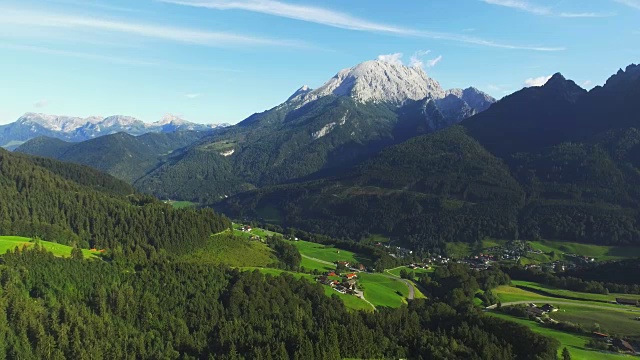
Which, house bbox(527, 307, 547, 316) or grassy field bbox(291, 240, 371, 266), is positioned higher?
grassy field bbox(291, 240, 371, 266)

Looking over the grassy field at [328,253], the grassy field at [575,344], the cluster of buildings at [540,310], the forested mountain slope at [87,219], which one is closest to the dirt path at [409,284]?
the grassy field at [328,253]

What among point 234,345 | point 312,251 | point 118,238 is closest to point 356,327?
point 234,345

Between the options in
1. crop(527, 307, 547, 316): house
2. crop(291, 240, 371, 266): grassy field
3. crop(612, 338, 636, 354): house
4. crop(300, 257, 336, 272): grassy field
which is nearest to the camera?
crop(612, 338, 636, 354): house

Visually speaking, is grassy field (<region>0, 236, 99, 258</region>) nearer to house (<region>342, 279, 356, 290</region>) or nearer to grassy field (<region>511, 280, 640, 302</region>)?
house (<region>342, 279, 356, 290</region>)

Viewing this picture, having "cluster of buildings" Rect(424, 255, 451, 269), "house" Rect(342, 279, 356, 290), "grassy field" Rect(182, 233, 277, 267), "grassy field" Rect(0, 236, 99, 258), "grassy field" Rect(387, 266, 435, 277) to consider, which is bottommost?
"cluster of buildings" Rect(424, 255, 451, 269)

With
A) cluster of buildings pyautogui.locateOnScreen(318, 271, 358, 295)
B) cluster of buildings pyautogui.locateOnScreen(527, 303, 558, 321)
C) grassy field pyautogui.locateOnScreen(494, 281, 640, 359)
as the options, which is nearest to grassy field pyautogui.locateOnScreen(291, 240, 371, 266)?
cluster of buildings pyautogui.locateOnScreen(318, 271, 358, 295)

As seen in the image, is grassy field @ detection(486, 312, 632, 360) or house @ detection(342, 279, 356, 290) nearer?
grassy field @ detection(486, 312, 632, 360)

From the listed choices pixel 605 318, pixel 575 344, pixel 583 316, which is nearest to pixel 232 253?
pixel 575 344

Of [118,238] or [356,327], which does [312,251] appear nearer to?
[118,238]
